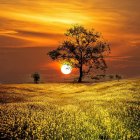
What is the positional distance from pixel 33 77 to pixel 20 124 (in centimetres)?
6791

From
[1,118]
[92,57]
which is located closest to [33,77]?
[92,57]

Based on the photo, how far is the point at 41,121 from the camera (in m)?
14.9

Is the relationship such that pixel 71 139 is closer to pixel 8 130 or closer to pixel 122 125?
pixel 8 130

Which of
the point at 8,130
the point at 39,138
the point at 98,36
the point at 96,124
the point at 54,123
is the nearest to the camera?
the point at 39,138

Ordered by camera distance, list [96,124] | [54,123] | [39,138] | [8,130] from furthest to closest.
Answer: [96,124] → [54,123] → [8,130] → [39,138]

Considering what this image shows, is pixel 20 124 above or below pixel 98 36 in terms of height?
below

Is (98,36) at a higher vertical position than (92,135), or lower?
higher

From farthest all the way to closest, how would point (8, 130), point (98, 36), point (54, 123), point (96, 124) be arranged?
point (98, 36) → point (96, 124) → point (54, 123) → point (8, 130)

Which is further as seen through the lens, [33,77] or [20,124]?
[33,77]

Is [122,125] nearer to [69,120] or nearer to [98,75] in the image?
[69,120]

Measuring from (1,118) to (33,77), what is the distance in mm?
66579

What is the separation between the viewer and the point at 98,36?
3172 inches

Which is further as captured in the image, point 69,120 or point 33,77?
point 33,77

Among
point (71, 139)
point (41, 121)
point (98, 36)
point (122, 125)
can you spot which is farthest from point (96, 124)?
point (98, 36)
